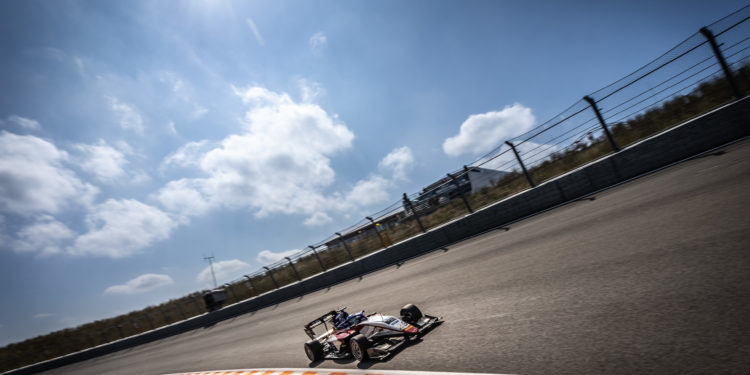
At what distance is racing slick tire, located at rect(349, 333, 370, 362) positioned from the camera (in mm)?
4633

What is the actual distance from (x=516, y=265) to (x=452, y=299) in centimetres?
136

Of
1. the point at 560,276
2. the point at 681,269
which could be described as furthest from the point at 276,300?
the point at 681,269

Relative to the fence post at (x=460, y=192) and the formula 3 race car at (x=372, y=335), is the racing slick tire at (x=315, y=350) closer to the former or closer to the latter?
the formula 3 race car at (x=372, y=335)

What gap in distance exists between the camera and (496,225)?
11547mm

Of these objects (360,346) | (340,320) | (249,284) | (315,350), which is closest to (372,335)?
(360,346)

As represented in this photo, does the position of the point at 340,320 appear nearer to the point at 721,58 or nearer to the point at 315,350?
the point at 315,350

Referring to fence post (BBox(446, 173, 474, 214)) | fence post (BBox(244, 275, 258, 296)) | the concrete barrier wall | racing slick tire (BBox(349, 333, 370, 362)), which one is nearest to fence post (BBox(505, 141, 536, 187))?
the concrete barrier wall

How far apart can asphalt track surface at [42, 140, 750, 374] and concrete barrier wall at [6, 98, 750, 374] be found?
0.76 meters

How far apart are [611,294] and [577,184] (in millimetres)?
7466

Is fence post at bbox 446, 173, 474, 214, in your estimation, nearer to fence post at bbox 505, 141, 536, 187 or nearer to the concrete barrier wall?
the concrete barrier wall

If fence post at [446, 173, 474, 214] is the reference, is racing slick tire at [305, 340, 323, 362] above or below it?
below

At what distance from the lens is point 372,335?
485 centimetres

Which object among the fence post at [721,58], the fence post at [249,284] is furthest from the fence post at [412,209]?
the fence post at [249,284]

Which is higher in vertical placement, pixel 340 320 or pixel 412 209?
pixel 412 209
